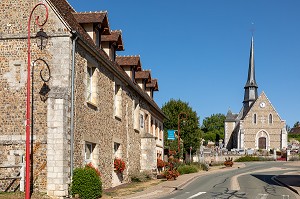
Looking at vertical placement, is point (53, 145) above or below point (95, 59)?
below

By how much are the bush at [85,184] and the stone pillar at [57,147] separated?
14.8 inches

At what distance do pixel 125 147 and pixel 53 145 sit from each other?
949 centimetres

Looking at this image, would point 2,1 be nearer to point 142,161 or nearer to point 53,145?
point 53,145

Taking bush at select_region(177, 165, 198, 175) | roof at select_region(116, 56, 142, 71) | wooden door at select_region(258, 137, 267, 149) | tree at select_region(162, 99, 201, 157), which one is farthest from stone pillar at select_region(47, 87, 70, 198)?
wooden door at select_region(258, 137, 267, 149)

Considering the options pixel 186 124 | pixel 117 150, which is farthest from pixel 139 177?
pixel 186 124

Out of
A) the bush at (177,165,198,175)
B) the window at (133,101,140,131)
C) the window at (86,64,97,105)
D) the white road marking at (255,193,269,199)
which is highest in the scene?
the window at (86,64,97,105)

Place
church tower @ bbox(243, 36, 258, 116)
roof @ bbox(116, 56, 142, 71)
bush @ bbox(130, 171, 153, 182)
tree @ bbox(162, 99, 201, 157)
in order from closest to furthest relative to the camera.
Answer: bush @ bbox(130, 171, 153, 182), roof @ bbox(116, 56, 142, 71), tree @ bbox(162, 99, 201, 157), church tower @ bbox(243, 36, 258, 116)

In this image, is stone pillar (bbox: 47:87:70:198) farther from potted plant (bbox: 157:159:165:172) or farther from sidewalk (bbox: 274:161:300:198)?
potted plant (bbox: 157:159:165:172)

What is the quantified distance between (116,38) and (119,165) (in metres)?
6.69

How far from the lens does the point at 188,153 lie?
5669cm

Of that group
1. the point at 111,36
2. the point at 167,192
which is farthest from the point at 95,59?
the point at 167,192

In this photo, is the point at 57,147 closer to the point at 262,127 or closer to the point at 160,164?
the point at 160,164

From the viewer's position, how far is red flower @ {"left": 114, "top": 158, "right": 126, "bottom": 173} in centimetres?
2175

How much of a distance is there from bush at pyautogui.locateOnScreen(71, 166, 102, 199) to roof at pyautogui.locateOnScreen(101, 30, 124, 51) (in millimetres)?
8714
